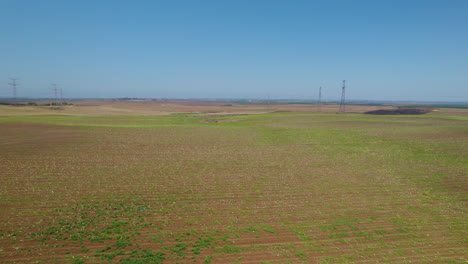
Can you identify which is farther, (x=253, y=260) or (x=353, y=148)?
(x=353, y=148)

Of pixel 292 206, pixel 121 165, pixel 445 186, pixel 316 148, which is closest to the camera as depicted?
pixel 292 206

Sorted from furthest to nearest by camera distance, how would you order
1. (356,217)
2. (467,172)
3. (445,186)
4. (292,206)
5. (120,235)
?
Result: 1. (467,172)
2. (445,186)
3. (292,206)
4. (356,217)
5. (120,235)

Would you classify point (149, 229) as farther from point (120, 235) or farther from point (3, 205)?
point (3, 205)

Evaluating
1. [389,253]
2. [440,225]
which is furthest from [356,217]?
[440,225]

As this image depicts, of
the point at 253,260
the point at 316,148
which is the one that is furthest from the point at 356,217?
the point at 316,148

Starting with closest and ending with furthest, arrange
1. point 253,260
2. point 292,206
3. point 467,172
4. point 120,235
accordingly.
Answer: point 253,260 → point 120,235 → point 292,206 → point 467,172

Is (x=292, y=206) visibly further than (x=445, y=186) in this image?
No

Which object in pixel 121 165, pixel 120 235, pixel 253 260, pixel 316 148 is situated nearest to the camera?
pixel 253 260

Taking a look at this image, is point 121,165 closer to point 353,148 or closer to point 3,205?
point 3,205
